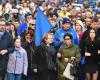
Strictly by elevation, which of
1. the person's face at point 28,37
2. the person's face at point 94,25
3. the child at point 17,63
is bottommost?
the child at point 17,63

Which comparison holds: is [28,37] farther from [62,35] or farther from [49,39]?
Result: [62,35]

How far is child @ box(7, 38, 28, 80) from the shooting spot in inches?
→ 493

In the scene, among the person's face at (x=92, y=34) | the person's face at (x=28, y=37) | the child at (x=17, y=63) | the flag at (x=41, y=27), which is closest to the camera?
the person's face at (x=92, y=34)

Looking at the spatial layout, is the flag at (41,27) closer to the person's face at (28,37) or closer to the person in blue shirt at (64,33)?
the person's face at (28,37)

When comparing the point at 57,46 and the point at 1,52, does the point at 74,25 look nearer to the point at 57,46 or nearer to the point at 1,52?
the point at 57,46

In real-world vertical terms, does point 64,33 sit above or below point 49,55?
above

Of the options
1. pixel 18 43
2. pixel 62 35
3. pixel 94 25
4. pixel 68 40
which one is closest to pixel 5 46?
pixel 18 43

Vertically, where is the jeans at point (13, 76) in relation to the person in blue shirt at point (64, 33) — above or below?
below

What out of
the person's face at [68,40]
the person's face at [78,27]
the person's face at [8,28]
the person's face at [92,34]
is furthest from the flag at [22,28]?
the person's face at [92,34]

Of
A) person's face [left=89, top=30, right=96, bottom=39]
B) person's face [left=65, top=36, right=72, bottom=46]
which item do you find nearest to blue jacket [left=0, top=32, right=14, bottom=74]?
person's face [left=65, top=36, right=72, bottom=46]

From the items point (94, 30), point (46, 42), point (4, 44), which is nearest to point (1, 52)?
point (4, 44)

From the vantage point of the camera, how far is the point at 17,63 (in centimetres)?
1252

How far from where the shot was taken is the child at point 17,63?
1252 cm

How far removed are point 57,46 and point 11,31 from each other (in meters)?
1.82
